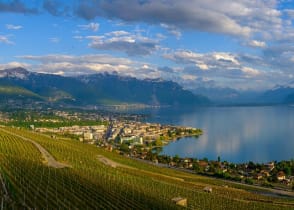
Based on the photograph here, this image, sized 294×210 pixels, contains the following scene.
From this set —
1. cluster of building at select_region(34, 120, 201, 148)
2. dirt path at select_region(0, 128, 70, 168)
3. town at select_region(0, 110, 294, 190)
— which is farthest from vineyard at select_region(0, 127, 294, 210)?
cluster of building at select_region(34, 120, 201, 148)

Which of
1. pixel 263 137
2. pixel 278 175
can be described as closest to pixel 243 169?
pixel 278 175

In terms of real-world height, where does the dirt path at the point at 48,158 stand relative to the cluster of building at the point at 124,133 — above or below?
above

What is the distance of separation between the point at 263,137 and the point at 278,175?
59469mm

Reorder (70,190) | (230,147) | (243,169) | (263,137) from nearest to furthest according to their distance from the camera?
(70,190) < (243,169) < (230,147) < (263,137)

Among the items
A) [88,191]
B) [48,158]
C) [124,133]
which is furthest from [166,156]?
[124,133]

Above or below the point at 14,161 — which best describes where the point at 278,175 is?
below

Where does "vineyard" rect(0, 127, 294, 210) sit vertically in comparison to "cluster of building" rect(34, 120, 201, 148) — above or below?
above

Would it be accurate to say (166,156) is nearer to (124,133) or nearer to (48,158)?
(48,158)

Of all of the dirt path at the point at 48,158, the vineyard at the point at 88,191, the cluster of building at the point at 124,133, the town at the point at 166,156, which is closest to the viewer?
the vineyard at the point at 88,191

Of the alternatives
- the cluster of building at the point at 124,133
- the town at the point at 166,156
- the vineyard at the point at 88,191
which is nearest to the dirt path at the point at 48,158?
the vineyard at the point at 88,191

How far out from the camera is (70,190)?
1252 inches

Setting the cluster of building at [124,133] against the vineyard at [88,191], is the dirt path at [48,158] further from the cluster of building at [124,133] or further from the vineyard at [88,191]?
the cluster of building at [124,133]

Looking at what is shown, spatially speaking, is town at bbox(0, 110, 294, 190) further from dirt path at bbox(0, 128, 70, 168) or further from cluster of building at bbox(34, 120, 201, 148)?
dirt path at bbox(0, 128, 70, 168)

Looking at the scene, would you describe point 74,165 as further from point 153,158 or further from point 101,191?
point 153,158
